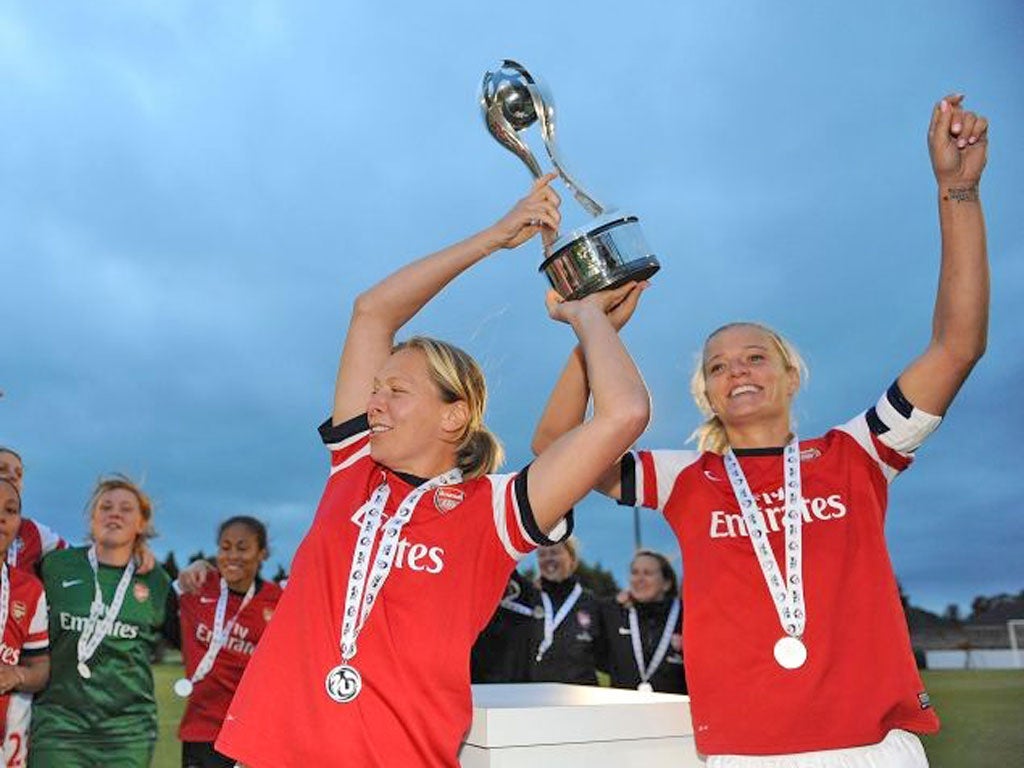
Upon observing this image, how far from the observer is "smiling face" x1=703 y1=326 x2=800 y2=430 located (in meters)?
2.25

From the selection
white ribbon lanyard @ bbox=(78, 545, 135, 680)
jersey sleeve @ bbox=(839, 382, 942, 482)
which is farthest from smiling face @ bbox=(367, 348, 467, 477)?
white ribbon lanyard @ bbox=(78, 545, 135, 680)

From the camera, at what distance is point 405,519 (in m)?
1.79

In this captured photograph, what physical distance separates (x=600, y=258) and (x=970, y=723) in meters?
13.7

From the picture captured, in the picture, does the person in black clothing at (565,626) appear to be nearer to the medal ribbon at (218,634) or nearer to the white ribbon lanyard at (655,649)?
the white ribbon lanyard at (655,649)

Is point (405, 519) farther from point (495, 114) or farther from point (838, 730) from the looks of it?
point (495, 114)

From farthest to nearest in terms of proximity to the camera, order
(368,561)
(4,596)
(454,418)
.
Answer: (4,596), (454,418), (368,561)

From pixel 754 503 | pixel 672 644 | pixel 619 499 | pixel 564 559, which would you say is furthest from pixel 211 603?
pixel 754 503

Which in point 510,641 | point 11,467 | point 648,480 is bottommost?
point 648,480

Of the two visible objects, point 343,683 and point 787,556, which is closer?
point 343,683

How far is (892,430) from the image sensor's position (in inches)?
83.4

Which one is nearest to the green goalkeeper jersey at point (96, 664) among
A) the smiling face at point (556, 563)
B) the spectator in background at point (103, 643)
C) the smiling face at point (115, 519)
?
the spectator in background at point (103, 643)

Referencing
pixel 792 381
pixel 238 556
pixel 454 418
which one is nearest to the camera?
pixel 454 418

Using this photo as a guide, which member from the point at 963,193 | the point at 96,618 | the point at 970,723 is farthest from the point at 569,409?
the point at 970,723

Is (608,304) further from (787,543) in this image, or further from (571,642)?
(571,642)
